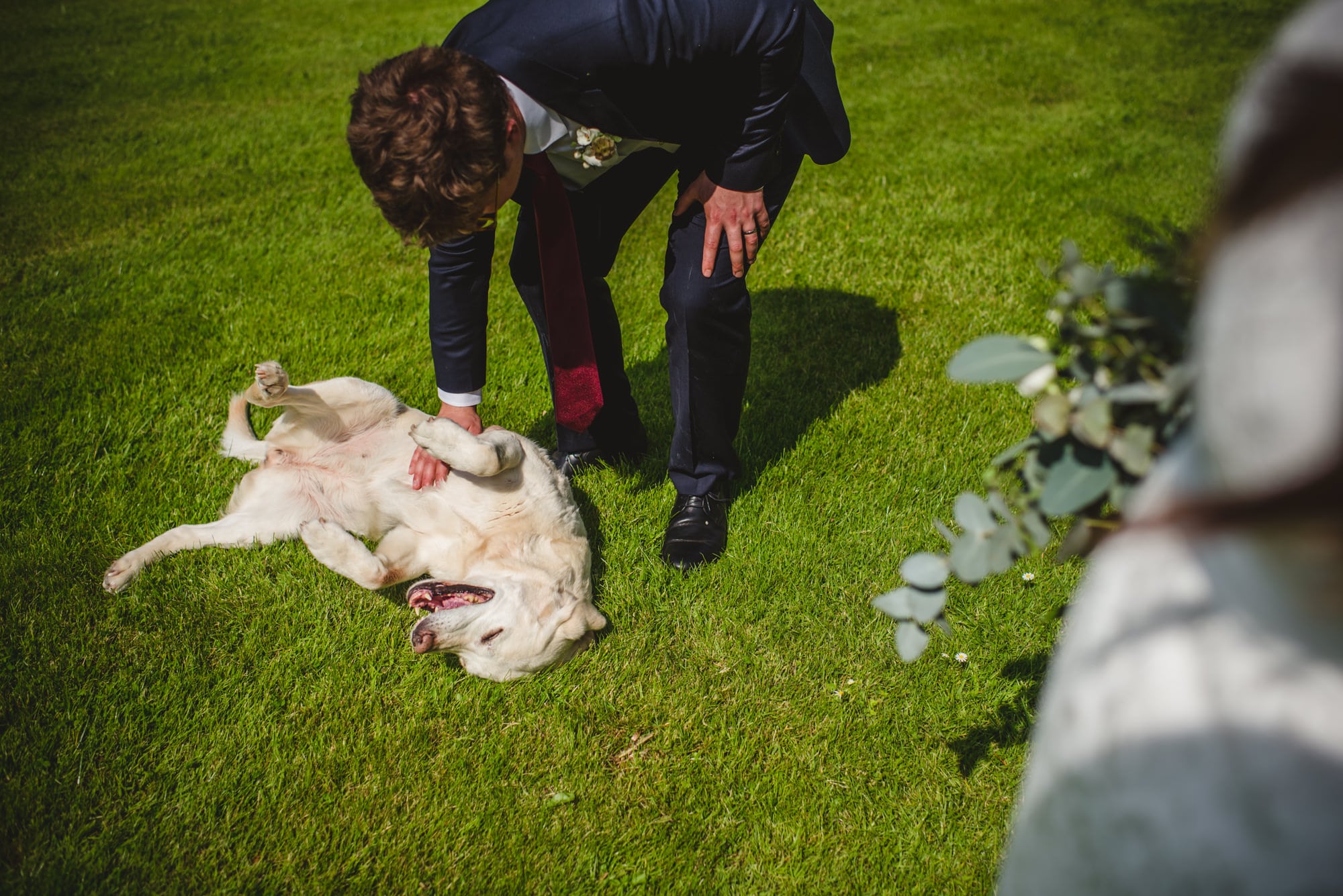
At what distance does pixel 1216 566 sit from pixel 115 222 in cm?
689

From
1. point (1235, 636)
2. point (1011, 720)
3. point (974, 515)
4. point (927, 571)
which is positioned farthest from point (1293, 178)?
point (1011, 720)

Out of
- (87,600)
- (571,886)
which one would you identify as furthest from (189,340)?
(571,886)

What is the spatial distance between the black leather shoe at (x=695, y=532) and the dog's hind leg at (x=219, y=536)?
153 cm

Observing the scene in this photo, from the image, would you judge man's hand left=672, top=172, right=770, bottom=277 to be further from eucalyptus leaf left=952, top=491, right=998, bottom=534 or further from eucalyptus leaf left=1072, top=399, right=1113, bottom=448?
eucalyptus leaf left=1072, top=399, right=1113, bottom=448

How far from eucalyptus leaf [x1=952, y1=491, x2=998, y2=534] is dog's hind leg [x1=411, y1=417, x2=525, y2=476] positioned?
6.12 feet

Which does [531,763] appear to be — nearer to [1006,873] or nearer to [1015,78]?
[1006,873]

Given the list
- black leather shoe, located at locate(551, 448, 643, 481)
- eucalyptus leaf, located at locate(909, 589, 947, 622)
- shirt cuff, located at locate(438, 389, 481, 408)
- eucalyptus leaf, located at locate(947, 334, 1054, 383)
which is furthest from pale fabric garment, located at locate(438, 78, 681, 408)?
eucalyptus leaf, located at locate(909, 589, 947, 622)

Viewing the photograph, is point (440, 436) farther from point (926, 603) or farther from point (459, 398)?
point (926, 603)

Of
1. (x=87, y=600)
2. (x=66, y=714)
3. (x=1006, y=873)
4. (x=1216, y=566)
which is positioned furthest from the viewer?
(x=87, y=600)

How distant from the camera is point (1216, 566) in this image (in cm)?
92

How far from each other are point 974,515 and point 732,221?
1.68 m

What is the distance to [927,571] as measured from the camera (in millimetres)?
1568

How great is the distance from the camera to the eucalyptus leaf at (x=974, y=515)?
1.49m

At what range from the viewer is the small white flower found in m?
1.35
